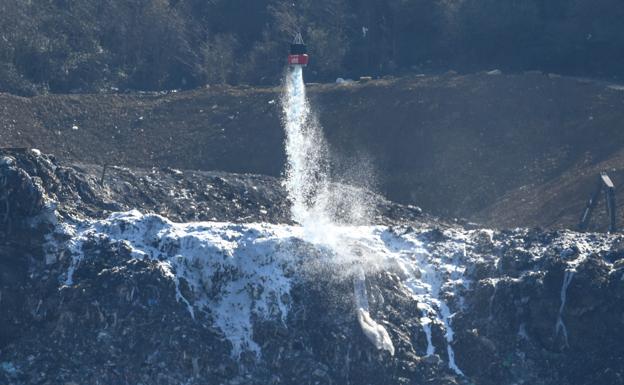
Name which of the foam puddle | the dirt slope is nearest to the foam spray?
the foam puddle

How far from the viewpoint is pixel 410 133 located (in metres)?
54.3

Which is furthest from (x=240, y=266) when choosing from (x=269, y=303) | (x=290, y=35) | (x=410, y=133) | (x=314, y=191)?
(x=290, y=35)

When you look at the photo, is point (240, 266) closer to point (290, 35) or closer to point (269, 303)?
point (269, 303)

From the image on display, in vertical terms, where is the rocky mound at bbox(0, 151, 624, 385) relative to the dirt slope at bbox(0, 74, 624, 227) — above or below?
below

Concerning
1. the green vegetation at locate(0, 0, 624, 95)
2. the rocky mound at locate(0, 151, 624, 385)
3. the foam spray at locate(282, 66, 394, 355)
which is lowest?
the rocky mound at locate(0, 151, 624, 385)

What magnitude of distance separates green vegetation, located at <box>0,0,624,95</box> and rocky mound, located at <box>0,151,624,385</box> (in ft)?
62.0

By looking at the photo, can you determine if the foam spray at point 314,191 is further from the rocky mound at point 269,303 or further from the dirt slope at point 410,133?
the dirt slope at point 410,133

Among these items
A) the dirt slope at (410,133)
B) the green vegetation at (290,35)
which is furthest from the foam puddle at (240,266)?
the green vegetation at (290,35)

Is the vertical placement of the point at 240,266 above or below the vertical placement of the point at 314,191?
below

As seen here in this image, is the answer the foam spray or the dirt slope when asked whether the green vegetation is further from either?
the foam spray

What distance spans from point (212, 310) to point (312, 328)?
293 cm

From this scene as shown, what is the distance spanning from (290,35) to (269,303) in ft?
90.9

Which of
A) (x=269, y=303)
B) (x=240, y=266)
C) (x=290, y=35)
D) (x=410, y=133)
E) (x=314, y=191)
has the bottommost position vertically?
(x=269, y=303)

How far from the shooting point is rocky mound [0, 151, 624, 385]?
1428 inches
